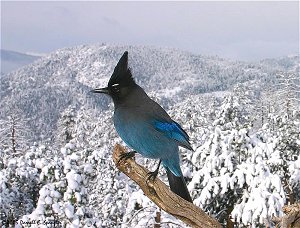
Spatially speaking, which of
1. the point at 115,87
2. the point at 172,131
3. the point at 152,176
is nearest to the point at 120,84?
the point at 115,87

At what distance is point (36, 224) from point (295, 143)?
59.8 ft

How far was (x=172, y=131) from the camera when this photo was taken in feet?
17.0

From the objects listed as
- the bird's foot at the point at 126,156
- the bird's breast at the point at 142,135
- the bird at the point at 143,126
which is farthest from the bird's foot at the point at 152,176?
the bird's foot at the point at 126,156

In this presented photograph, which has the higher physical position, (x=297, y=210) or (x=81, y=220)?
(x=297, y=210)

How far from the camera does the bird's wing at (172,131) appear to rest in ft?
16.9

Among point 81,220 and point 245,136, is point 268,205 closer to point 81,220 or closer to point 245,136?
point 245,136

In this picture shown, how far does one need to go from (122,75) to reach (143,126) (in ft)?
2.19

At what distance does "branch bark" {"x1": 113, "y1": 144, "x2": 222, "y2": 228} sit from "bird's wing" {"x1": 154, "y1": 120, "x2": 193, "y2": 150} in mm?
539

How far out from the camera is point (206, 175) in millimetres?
16359

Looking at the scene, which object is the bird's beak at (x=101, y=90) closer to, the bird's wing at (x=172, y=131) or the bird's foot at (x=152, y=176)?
the bird's wing at (x=172, y=131)

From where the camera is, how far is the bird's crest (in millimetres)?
5125

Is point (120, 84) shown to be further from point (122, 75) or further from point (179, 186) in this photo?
point (179, 186)

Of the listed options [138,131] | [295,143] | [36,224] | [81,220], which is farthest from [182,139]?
[295,143]

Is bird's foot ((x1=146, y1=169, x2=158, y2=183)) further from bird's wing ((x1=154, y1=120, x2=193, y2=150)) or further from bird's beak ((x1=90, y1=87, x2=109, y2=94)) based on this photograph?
bird's beak ((x1=90, y1=87, x2=109, y2=94))
